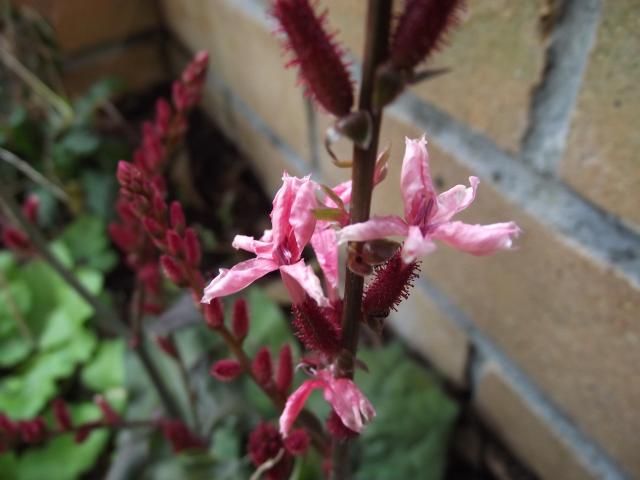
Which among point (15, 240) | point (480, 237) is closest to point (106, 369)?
point (15, 240)

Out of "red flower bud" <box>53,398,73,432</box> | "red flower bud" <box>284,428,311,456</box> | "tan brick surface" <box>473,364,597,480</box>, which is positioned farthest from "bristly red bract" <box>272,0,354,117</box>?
"tan brick surface" <box>473,364,597,480</box>

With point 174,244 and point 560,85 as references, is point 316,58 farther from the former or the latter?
point 560,85

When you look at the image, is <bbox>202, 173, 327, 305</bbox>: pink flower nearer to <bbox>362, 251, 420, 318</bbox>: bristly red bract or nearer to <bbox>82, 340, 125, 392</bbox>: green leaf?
<bbox>362, 251, 420, 318</bbox>: bristly red bract

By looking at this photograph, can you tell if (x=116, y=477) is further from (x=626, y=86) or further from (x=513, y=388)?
(x=626, y=86)

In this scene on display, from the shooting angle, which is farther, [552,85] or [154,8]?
[154,8]

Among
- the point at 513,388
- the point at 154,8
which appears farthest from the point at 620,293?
the point at 154,8

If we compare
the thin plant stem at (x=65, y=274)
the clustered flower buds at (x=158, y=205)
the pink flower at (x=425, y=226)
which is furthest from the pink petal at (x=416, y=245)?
the thin plant stem at (x=65, y=274)
